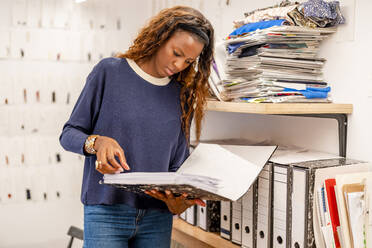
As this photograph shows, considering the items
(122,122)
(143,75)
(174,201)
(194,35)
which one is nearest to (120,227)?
(174,201)

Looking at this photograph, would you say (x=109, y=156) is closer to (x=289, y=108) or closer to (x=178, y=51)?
(x=178, y=51)

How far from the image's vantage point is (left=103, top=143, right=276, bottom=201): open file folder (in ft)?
3.11

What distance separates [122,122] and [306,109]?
23.9 inches

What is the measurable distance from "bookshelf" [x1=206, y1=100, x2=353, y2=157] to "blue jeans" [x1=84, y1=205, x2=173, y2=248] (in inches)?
17.3

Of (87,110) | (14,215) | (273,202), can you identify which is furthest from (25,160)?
(273,202)

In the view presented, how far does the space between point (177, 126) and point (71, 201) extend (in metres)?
1.66

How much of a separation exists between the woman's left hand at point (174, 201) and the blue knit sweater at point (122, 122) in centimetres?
5

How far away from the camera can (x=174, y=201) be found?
117 centimetres

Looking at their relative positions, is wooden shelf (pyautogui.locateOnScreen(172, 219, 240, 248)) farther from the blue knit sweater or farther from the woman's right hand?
the woman's right hand

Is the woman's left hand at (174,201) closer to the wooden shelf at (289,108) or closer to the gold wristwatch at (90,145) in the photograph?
the gold wristwatch at (90,145)

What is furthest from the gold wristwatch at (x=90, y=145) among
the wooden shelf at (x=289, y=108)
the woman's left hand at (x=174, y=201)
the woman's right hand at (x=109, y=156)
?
the wooden shelf at (x=289, y=108)

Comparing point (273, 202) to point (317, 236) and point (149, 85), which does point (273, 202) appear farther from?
point (149, 85)

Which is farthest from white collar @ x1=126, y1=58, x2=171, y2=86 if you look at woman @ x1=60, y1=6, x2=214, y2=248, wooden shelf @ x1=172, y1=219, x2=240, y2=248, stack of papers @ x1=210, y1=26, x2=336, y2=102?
wooden shelf @ x1=172, y1=219, x2=240, y2=248

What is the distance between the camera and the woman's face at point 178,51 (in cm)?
115
